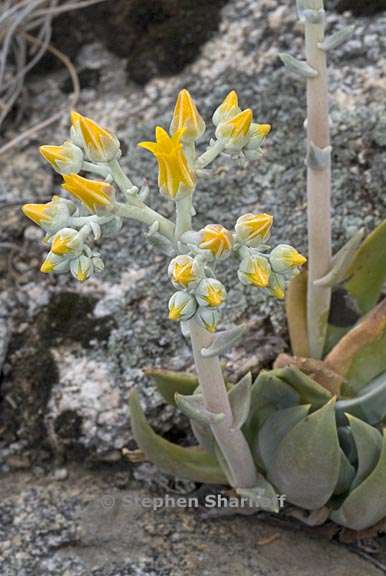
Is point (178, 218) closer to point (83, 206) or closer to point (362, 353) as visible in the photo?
point (83, 206)

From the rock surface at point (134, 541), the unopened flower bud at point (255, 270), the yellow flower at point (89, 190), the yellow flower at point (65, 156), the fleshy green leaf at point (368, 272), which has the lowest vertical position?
the rock surface at point (134, 541)

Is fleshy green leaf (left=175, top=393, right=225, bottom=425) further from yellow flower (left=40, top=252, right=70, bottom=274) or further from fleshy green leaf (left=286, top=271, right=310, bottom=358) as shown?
fleshy green leaf (left=286, top=271, right=310, bottom=358)

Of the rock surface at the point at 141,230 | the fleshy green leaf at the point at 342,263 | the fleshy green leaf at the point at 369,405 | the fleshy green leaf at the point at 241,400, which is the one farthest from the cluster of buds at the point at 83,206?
the rock surface at the point at 141,230

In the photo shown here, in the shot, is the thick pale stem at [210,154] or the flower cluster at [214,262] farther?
the thick pale stem at [210,154]

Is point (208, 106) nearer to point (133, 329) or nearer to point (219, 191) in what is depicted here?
point (219, 191)

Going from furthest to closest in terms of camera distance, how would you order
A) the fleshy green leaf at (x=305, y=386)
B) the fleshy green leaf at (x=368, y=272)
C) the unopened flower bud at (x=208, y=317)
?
the fleshy green leaf at (x=368, y=272) < the fleshy green leaf at (x=305, y=386) < the unopened flower bud at (x=208, y=317)

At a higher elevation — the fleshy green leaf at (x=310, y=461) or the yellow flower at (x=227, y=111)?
the yellow flower at (x=227, y=111)

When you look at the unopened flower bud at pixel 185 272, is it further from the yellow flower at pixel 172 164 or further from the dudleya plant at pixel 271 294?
the yellow flower at pixel 172 164

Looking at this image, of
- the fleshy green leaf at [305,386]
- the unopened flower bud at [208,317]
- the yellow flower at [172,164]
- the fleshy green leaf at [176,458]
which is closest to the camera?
the yellow flower at [172,164]
